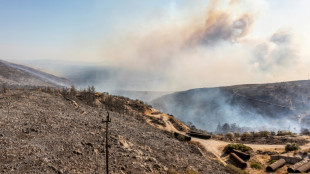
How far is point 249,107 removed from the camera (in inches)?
3401

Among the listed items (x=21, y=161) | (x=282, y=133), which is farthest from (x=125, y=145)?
(x=282, y=133)

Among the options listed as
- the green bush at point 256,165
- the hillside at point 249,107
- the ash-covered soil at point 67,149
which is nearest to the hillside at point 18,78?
the ash-covered soil at point 67,149

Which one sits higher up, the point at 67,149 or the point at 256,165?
the point at 67,149

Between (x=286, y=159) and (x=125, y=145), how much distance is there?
68.6 ft

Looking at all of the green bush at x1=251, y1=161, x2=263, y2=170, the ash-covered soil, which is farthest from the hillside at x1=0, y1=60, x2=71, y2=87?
the green bush at x1=251, y1=161, x2=263, y2=170

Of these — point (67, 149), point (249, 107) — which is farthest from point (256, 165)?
point (249, 107)

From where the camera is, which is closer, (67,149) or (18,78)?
(67,149)

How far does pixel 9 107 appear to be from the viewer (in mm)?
19344

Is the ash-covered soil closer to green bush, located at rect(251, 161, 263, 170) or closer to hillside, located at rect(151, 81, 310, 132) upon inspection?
green bush, located at rect(251, 161, 263, 170)

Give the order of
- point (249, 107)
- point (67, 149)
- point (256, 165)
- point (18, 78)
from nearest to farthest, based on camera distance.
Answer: point (67, 149) < point (256, 165) < point (18, 78) < point (249, 107)

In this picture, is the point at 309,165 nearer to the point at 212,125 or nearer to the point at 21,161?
the point at 21,161

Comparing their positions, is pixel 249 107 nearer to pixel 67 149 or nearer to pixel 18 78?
pixel 67 149

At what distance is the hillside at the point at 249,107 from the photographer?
73.1 m

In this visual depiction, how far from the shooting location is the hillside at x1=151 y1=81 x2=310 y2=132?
73.1 meters
